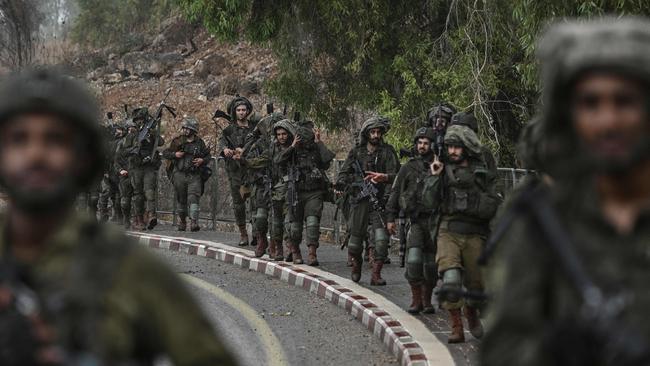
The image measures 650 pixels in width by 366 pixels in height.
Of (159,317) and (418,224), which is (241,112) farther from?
(159,317)

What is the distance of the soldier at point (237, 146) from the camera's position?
17219mm

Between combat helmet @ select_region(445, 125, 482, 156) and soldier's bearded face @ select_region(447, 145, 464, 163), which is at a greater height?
combat helmet @ select_region(445, 125, 482, 156)

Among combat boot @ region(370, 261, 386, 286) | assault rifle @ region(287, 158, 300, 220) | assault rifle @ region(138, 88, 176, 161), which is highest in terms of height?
assault rifle @ region(138, 88, 176, 161)

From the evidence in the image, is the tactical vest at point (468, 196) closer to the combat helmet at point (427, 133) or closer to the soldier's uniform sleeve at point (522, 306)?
the combat helmet at point (427, 133)

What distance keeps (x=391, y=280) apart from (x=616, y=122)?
11.6 metres

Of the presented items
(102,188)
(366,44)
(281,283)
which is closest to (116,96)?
(102,188)

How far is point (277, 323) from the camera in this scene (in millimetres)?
12102

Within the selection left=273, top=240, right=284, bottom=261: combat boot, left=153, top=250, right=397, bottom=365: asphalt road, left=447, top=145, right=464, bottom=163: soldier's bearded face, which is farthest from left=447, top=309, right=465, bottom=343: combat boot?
left=273, top=240, right=284, bottom=261: combat boot

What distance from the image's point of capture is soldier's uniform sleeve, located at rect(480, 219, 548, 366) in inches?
104

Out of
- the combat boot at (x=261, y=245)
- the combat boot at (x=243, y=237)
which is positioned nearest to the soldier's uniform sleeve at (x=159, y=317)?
the combat boot at (x=261, y=245)

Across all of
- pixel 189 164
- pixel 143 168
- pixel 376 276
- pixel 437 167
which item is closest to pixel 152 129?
pixel 143 168

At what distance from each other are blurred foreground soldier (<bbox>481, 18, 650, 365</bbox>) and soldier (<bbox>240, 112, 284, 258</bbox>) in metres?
13.1

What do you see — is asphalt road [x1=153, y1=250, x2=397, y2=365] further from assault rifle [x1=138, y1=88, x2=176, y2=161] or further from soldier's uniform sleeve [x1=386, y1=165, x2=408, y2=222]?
assault rifle [x1=138, y1=88, x2=176, y2=161]

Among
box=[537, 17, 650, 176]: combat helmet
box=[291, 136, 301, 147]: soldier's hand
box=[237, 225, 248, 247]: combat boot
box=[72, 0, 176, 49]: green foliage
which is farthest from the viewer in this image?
box=[72, 0, 176, 49]: green foliage
